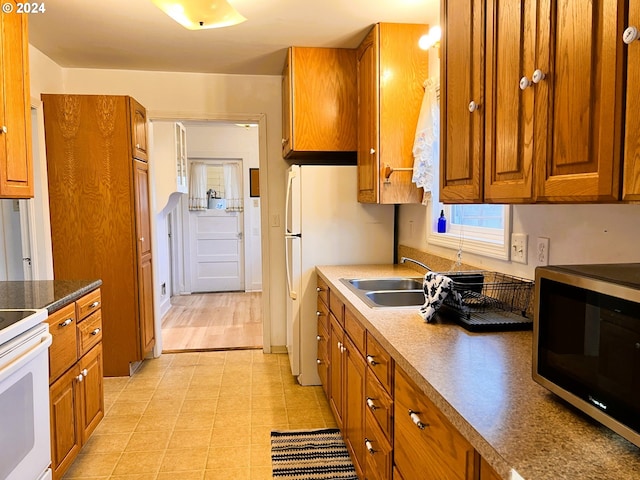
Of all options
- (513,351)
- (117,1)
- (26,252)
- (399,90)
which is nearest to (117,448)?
(26,252)

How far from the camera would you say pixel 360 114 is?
9.68 ft

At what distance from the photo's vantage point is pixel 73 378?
6.79ft

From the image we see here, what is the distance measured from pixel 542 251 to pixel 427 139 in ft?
3.57

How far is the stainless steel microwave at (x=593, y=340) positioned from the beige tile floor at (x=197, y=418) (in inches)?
65.3

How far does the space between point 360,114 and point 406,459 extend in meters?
2.22

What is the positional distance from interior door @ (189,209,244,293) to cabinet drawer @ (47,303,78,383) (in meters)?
4.50

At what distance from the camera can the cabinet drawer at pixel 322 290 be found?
2.67 meters

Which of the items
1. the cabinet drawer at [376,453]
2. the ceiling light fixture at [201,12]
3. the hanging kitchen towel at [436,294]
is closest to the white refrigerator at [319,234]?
the ceiling light fixture at [201,12]

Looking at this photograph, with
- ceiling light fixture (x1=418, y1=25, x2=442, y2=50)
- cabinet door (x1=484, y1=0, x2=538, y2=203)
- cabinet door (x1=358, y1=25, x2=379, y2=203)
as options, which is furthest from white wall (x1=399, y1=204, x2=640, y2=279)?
ceiling light fixture (x1=418, y1=25, x2=442, y2=50)

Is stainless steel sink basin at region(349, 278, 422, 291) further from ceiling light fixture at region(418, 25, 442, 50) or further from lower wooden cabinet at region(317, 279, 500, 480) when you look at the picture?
ceiling light fixture at region(418, 25, 442, 50)

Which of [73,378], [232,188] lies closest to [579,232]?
[73,378]

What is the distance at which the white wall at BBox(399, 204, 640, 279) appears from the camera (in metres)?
1.26

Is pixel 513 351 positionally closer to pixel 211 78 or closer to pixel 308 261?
pixel 308 261

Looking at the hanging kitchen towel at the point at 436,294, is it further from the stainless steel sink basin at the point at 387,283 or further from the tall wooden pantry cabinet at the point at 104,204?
the tall wooden pantry cabinet at the point at 104,204
